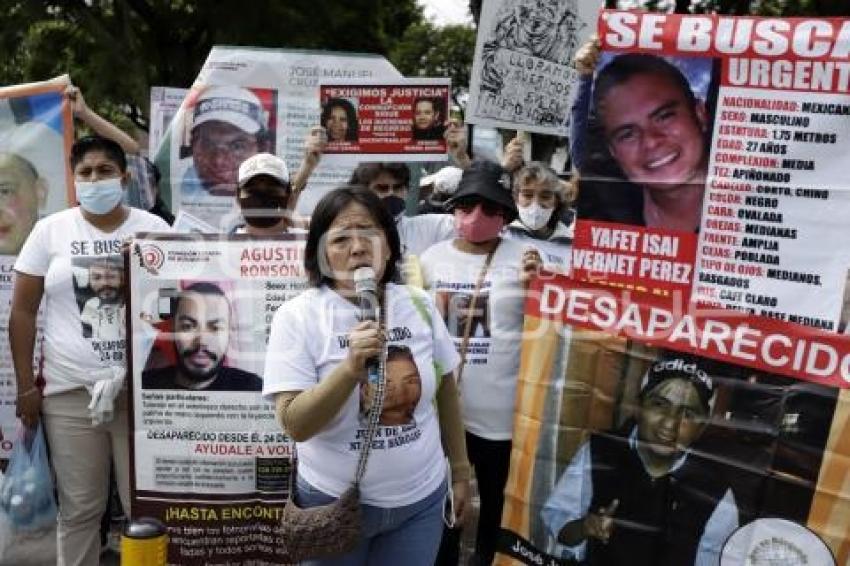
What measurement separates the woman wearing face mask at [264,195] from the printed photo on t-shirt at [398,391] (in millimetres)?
1310

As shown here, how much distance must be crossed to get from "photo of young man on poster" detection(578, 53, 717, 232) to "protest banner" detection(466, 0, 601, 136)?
4.14 feet

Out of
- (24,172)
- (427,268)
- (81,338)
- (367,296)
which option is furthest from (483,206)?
(24,172)

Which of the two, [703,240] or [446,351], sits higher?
[703,240]

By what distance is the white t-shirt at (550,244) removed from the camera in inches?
148

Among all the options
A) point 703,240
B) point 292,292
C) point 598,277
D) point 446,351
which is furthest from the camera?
point 292,292

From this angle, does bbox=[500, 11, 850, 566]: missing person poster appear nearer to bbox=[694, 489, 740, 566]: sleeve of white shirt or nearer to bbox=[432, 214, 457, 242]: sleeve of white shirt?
bbox=[694, 489, 740, 566]: sleeve of white shirt

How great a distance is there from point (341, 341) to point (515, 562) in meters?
1.41

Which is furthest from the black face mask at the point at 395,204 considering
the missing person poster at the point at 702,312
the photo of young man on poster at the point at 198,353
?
the missing person poster at the point at 702,312

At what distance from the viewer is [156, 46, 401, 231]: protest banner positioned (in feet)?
16.9

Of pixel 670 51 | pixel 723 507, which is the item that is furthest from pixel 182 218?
pixel 723 507

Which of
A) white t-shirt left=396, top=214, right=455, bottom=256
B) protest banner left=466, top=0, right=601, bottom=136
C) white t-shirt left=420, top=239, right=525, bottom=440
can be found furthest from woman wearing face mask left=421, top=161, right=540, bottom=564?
protest banner left=466, top=0, right=601, bottom=136

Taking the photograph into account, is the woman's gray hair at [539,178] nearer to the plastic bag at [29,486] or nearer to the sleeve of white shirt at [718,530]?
the sleeve of white shirt at [718,530]

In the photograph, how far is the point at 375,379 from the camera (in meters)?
2.46

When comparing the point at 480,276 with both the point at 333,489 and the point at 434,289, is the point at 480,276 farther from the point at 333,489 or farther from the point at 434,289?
the point at 333,489
